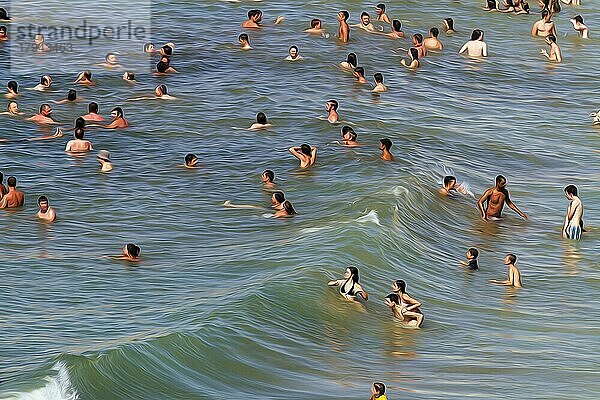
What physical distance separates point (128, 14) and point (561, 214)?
64.9 feet

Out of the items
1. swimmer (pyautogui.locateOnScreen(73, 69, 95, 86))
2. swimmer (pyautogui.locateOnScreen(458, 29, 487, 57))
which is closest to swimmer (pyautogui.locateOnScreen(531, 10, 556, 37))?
swimmer (pyautogui.locateOnScreen(458, 29, 487, 57))

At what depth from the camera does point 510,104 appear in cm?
3338

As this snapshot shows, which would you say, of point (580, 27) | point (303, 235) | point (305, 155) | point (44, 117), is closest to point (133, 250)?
point (303, 235)

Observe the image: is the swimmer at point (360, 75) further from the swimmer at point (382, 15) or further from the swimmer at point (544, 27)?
the swimmer at point (544, 27)

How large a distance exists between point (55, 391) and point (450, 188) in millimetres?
12766

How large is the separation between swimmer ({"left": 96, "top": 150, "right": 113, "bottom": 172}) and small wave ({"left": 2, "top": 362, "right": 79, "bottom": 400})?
1099 cm

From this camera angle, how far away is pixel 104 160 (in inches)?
1078

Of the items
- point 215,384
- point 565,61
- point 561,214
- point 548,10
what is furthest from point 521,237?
point 548,10

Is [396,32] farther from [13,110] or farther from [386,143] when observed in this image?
[13,110]

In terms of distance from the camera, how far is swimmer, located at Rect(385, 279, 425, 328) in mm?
20031

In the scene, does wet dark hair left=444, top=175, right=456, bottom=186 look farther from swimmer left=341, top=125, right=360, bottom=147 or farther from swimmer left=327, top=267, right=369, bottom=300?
swimmer left=327, top=267, right=369, bottom=300

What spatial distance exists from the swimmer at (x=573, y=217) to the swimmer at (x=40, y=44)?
58.7ft

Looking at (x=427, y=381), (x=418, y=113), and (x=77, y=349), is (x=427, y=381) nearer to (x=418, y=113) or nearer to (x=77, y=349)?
(x=77, y=349)

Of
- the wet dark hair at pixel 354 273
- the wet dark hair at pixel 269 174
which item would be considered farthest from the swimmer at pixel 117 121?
the wet dark hair at pixel 354 273
